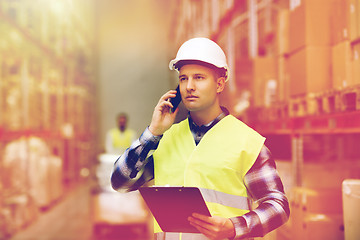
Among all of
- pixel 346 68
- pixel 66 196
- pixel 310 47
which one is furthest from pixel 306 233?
pixel 66 196

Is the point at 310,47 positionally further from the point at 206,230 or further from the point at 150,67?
the point at 150,67

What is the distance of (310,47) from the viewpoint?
3.23m

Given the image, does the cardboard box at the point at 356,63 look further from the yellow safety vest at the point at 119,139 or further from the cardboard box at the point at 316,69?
the yellow safety vest at the point at 119,139

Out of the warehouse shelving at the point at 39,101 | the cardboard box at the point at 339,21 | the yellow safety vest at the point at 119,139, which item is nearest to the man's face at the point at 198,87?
the cardboard box at the point at 339,21

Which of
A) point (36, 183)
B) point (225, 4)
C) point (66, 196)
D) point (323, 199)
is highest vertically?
point (225, 4)

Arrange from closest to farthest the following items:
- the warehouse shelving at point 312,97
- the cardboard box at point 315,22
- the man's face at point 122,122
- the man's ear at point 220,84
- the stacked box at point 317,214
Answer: the man's ear at point 220,84, the warehouse shelving at point 312,97, the stacked box at point 317,214, the cardboard box at point 315,22, the man's face at point 122,122

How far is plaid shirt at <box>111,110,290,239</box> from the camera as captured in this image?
1.62m

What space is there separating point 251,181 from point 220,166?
146 mm

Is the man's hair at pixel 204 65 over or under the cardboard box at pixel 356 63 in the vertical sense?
under

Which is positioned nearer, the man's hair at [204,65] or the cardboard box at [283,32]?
the man's hair at [204,65]

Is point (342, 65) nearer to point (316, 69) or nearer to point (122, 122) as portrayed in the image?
point (316, 69)

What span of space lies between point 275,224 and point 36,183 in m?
6.48

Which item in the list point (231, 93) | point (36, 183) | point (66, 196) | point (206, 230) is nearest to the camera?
point (206, 230)

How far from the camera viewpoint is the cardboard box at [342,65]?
282 centimetres
